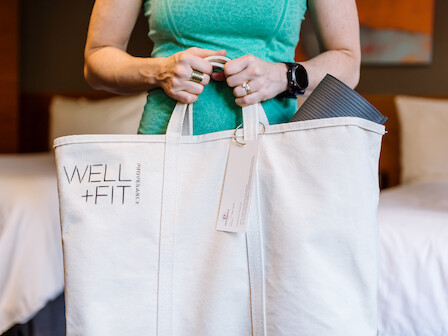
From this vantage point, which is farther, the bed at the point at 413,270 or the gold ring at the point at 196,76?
the bed at the point at 413,270

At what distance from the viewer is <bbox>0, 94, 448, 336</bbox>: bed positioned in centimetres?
142

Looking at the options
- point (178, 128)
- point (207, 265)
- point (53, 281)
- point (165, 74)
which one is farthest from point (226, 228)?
point (53, 281)

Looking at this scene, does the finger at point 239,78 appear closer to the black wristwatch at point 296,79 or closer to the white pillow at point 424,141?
the black wristwatch at point 296,79

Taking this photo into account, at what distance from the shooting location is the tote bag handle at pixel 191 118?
2.77ft

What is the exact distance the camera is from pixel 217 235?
0.84m

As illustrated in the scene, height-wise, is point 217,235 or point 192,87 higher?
point 192,87

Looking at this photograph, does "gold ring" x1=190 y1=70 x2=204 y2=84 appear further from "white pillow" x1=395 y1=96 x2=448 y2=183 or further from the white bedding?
"white pillow" x1=395 y1=96 x2=448 y2=183

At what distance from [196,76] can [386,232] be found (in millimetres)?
859

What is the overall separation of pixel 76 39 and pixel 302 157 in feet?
12.1

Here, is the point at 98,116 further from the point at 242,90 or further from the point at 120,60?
the point at 242,90

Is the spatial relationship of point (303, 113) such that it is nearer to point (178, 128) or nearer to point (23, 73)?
point (178, 128)

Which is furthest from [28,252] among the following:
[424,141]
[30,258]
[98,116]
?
[424,141]

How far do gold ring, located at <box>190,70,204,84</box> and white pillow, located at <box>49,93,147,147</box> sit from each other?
7.30 ft

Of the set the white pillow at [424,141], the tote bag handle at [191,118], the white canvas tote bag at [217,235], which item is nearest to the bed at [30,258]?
the white canvas tote bag at [217,235]
